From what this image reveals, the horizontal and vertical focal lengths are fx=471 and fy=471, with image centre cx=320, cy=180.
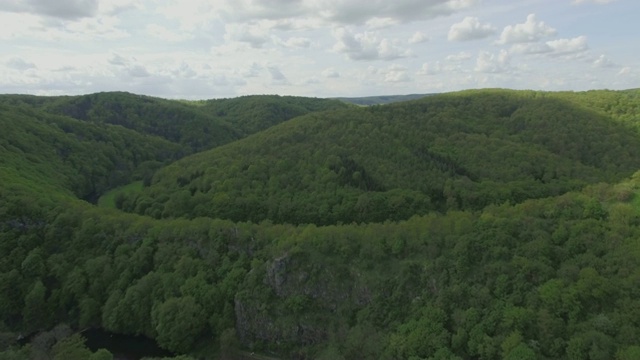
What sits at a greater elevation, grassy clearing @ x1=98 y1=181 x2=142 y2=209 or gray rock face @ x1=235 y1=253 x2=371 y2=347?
grassy clearing @ x1=98 y1=181 x2=142 y2=209

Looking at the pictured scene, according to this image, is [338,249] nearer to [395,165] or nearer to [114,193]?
[395,165]

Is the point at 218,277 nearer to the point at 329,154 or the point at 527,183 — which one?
the point at 329,154

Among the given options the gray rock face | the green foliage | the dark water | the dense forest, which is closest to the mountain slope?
the dense forest

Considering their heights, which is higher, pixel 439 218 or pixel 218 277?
pixel 439 218

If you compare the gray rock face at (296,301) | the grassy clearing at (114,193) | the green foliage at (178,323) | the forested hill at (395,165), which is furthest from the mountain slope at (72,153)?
the gray rock face at (296,301)

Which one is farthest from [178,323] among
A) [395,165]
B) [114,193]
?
[114,193]

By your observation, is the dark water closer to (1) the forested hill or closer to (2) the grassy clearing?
(1) the forested hill

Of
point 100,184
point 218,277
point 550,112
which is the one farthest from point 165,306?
point 550,112
